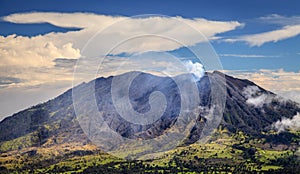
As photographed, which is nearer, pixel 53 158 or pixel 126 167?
pixel 126 167

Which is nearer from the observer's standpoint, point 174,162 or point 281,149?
point 174,162

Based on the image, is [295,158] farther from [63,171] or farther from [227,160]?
[63,171]

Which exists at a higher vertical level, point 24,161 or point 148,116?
point 148,116

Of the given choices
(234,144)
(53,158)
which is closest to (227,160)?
(234,144)

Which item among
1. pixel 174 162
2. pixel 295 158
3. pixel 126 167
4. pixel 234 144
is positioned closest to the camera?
pixel 126 167

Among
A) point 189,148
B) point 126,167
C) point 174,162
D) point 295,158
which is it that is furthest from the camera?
point 189,148

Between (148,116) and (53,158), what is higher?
(148,116)

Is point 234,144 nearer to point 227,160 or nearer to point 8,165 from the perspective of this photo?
point 227,160

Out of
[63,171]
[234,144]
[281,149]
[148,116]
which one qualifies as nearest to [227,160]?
[234,144]

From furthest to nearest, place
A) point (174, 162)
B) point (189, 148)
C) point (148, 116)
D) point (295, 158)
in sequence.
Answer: point (189, 148) → point (295, 158) → point (174, 162) → point (148, 116)

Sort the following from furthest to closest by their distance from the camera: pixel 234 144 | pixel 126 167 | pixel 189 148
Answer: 1. pixel 234 144
2. pixel 189 148
3. pixel 126 167
